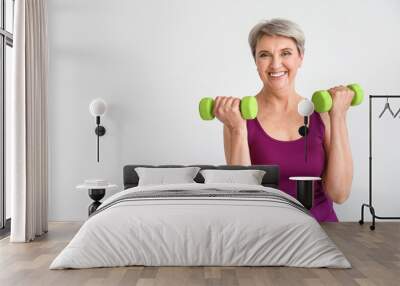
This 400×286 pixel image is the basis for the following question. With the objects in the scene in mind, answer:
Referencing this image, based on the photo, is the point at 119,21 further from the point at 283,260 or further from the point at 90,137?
the point at 283,260

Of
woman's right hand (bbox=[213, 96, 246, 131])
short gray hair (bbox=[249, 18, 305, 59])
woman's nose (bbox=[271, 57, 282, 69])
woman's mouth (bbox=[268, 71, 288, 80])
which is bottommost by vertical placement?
woman's right hand (bbox=[213, 96, 246, 131])

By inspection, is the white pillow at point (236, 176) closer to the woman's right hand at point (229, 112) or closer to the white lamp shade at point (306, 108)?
the woman's right hand at point (229, 112)

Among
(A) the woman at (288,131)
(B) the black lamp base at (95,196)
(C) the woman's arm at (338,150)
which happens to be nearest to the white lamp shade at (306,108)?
(A) the woman at (288,131)

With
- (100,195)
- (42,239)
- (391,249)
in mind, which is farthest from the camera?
(100,195)

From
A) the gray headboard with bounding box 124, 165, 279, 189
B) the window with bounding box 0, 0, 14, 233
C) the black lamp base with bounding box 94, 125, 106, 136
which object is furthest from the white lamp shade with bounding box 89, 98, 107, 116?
the window with bounding box 0, 0, 14, 233

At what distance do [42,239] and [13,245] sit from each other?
0.42 metres

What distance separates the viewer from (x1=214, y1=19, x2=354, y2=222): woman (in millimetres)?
6973

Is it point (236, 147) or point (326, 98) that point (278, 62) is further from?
point (236, 147)

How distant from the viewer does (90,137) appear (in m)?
7.14

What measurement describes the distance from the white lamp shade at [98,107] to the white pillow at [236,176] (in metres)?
1.45

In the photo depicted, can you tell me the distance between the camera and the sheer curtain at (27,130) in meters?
5.76

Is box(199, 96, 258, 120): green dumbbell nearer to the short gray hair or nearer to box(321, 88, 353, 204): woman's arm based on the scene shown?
→ the short gray hair

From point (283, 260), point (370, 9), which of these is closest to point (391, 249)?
point (283, 260)

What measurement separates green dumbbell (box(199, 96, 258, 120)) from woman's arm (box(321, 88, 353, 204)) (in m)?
0.82
